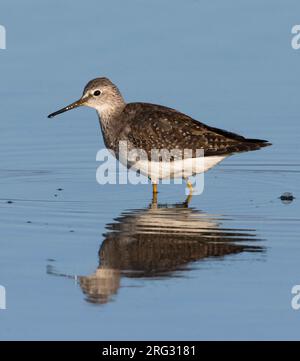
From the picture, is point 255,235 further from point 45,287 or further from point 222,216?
point 45,287

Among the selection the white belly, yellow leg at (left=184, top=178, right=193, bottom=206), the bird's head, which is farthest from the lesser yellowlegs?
the bird's head

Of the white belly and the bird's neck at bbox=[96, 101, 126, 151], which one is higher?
the bird's neck at bbox=[96, 101, 126, 151]

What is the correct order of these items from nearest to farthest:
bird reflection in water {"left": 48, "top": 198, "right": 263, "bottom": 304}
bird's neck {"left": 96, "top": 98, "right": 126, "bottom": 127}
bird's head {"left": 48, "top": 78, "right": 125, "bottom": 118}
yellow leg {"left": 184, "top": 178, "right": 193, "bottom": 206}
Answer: bird reflection in water {"left": 48, "top": 198, "right": 263, "bottom": 304} < yellow leg {"left": 184, "top": 178, "right": 193, "bottom": 206} < bird's neck {"left": 96, "top": 98, "right": 126, "bottom": 127} < bird's head {"left": 48, "top": 78, "right": 125, "bottom": 118}

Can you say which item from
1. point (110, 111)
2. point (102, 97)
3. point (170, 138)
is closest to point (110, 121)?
point (110, 111)

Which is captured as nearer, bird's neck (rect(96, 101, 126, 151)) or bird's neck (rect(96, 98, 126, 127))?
bird's neck (rect(96, 101, 126, 151))

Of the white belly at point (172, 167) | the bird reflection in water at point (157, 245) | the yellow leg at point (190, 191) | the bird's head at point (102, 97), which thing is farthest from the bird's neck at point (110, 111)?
the bird reflection in water at point (157, 245)

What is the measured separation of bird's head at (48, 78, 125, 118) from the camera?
15180 millimetres

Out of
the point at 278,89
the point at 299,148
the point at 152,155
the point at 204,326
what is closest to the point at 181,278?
the point at 204,326

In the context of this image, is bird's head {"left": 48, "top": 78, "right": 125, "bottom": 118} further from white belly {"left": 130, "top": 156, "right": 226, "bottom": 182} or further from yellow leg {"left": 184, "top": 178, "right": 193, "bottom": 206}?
yellow leg {"left": 184, "top": 178, "right": 193, "bottom": 206}

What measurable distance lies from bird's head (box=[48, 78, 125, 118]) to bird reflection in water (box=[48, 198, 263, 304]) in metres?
2.03

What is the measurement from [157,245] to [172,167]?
2.54 meters

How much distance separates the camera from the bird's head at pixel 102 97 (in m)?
15.2

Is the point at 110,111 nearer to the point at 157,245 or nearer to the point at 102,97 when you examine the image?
the point at 102,97

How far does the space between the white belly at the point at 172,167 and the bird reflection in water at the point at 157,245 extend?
738mm
